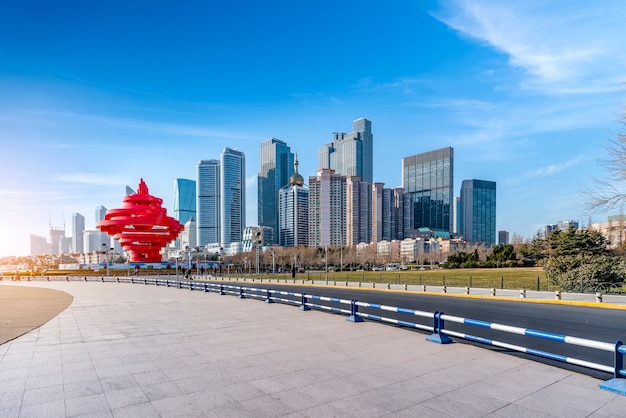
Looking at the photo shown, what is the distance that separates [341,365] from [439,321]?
3.23 m

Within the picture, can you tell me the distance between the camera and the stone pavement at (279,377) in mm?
5305

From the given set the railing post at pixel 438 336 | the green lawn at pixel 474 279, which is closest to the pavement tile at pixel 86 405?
the railing post at pixel 438 336

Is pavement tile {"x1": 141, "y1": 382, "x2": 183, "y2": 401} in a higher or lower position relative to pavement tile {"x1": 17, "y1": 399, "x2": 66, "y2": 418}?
lower

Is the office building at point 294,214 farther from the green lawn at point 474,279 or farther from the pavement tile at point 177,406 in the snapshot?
the pavement tile at point 177,406

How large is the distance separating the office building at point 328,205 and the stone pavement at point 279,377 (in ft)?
390

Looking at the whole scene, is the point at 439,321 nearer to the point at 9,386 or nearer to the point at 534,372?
the point at 534,372

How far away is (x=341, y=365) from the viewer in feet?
24.1

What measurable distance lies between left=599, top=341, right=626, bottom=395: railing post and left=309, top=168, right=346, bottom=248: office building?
401ft

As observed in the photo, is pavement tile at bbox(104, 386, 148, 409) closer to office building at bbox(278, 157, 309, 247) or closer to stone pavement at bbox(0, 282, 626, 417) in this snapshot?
stone pavement at bbox(0, 282, 626, 417)

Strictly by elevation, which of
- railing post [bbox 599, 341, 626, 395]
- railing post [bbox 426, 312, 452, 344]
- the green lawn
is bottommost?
the green lawn

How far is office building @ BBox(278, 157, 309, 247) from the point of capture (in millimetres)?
163625

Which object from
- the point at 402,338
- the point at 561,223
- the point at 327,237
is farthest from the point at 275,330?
the point at 561,223

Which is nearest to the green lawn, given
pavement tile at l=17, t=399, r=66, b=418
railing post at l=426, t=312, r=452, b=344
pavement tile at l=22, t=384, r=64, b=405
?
railing post at l=426, t=312, r=452, b=344

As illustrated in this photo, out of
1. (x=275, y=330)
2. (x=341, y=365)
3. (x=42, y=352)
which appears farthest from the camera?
(x=275, y=330)
